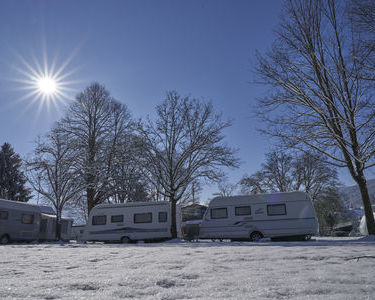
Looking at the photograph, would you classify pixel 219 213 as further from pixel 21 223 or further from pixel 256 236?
pixel 21 223

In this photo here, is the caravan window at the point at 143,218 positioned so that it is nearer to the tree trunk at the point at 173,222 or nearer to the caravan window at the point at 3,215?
the tree trunk at the point at 173,222

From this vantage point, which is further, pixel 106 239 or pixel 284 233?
pixel 106 239

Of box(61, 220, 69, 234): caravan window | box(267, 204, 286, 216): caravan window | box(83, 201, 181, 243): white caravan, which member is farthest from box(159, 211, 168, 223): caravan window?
box(61, 220, 69, 234): caravan window

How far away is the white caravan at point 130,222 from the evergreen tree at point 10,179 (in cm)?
1760

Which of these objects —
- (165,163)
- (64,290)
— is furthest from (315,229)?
(64,290)

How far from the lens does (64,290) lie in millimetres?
2568

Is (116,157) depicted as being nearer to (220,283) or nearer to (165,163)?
(165,163)

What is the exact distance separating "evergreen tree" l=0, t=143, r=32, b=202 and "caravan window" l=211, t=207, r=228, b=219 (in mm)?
24824

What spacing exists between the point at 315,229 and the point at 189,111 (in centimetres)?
1195

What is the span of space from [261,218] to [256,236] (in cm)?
108

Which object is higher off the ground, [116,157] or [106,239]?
[116,157]

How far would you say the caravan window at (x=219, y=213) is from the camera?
16234 millimetres

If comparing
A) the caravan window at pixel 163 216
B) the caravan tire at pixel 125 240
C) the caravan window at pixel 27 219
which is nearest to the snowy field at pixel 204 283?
the caravan window at pixel 163 216

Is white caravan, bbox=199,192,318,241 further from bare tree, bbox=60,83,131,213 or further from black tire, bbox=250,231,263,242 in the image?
bare tree, bbox=60,83,131,213
